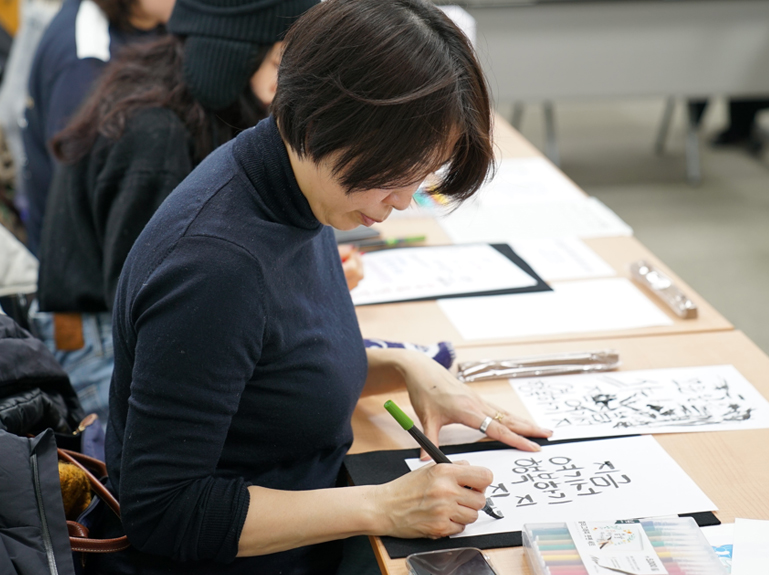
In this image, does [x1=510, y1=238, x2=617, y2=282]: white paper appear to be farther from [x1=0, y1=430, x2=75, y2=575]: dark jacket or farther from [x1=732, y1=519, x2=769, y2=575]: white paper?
[x1=0, y1=430, x2=75, y2=575]: dark jacket

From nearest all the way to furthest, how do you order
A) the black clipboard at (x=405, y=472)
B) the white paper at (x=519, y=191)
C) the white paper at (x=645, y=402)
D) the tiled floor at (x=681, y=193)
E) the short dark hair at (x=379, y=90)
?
the short dark hair at (x=379, y=90) < the black clipboard at (x=405, y=472) < the white paper at (x=645, y=402) < the white paper at (x=519, y=191) < the tiled floor at (x=681, y=193)

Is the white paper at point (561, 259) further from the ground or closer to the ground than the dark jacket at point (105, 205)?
closer to the ground

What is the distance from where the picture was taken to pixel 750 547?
0.88 meters

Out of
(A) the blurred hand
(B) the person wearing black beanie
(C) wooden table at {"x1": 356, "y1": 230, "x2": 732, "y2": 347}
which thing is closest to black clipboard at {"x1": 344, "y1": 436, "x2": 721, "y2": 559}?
(C) wooden table at {"x1": 356, "y1": 230, "x2": 732, "y2": 347}

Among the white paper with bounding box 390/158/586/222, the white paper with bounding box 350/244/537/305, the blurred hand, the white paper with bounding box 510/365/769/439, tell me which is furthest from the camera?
the white paper with bounding box 390/158/586/222

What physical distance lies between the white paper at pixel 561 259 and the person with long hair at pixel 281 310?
738 millimetres

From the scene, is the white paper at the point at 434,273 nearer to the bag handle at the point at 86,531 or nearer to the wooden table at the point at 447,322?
the wooden table at the point at 447,322

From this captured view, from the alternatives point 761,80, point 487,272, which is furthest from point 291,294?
point 761,80

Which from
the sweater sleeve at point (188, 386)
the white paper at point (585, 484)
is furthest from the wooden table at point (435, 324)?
the sweater sleeve at point (188, 386)

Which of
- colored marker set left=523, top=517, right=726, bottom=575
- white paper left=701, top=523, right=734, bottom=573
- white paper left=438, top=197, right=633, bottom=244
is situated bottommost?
white paper left=438, top=197, right=633, bottom=244

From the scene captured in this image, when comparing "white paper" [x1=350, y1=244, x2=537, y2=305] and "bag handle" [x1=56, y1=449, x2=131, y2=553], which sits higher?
"bag handle" [x1=56, y1=449, x2=131, y2=553]

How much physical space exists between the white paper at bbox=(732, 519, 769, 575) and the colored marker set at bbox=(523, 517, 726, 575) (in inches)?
1.9

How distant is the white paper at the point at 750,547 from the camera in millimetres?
850

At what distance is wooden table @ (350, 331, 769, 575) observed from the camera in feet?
3.13
